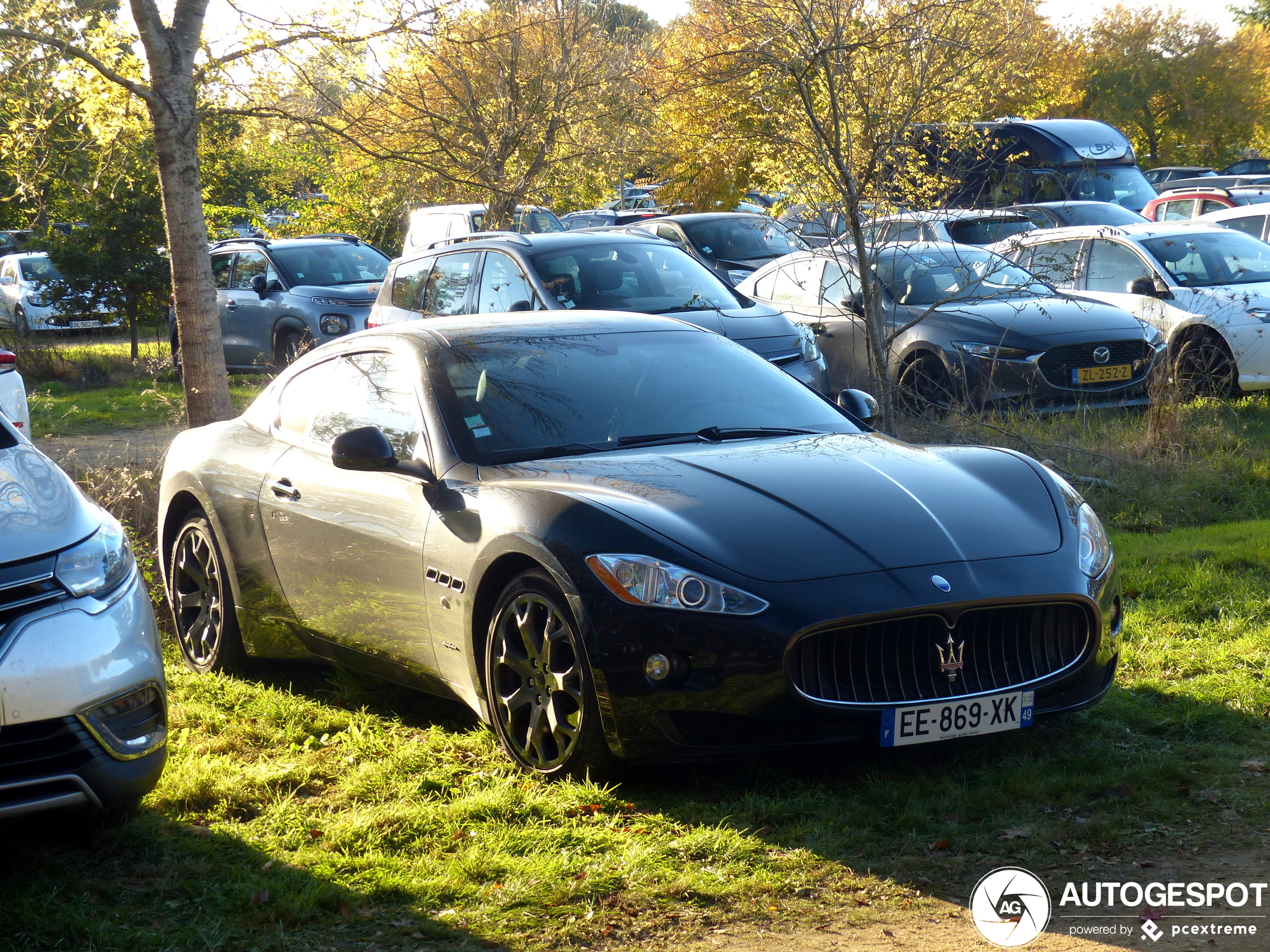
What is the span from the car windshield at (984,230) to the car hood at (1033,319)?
1347mm

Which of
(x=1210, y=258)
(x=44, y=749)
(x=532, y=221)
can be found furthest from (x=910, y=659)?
(x=532, y=221)

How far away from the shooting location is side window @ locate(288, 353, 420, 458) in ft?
18.4

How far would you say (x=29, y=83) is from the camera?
9.75m

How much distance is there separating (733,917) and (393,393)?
2.74 metres

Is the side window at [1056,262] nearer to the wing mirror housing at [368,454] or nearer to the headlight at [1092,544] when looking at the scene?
the headlight at [1092,544]

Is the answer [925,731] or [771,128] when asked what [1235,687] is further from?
[771,128]

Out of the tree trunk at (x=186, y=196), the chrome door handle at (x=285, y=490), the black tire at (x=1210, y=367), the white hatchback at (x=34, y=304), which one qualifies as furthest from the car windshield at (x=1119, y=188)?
the chrome door handle at (x=285, y=490)

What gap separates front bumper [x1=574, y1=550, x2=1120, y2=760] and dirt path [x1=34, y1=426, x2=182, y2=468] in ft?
18.9

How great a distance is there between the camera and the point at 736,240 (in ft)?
60.6

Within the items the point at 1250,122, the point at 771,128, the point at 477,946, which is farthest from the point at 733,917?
the point at 1250,122

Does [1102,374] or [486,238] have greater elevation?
[486,238]

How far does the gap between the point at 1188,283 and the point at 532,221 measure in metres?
11.3

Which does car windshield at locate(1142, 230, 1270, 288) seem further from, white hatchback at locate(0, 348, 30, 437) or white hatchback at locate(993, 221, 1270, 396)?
white hatchback at locate(0, 348, 30, 437)

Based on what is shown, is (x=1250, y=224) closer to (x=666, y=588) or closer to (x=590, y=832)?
(x=666, y=588)
